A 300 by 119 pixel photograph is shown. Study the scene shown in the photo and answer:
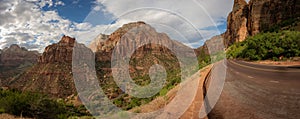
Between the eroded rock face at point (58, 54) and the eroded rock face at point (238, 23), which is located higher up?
the eroded rock face at point (238, 23)

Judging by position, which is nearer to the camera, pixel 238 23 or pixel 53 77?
pixel 238 23

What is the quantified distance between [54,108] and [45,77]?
111 m

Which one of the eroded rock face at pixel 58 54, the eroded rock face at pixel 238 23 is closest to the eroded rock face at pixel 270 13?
the eroded rock face at pixel 238 23

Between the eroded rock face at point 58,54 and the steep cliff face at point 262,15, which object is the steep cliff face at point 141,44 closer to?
the steep cliff face at point 262,15

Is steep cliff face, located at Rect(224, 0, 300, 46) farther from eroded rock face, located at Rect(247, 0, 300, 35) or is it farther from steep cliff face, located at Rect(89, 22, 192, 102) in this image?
steep cliff face, located at Rect(89, 22, 192, 102)

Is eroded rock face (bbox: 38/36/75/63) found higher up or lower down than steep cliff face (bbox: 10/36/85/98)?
higher up

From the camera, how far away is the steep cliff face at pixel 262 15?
290 ft

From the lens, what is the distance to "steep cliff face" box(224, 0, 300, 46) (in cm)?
8850

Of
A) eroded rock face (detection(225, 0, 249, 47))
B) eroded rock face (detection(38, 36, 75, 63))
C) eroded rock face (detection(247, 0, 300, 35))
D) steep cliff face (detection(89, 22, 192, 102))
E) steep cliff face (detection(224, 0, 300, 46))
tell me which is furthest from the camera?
eroded rock face (detection(38, 36, 75, 63))

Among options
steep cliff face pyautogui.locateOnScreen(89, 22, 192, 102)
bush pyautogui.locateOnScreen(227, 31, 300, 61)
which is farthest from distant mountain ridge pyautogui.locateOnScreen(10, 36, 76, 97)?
steep cliff face pyautogui.locateOnScreen(89, 22, 192, 102)

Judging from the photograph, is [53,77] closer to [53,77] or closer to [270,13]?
[53,77]

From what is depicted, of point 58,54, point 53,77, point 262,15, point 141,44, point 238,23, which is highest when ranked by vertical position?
point 262,15

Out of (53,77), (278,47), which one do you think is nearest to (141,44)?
(278,47)

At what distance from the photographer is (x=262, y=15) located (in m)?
94.6
